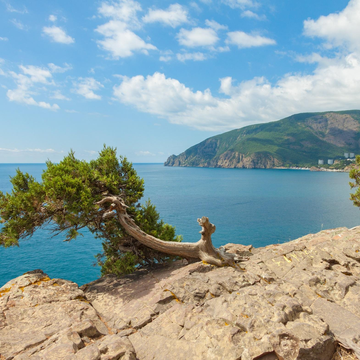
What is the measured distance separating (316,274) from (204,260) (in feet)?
29.3

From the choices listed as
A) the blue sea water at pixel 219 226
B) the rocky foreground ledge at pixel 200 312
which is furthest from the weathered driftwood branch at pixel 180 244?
the blue sea water at pixel 219 226

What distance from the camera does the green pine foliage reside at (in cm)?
1870

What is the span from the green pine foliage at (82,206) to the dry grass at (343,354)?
16.3 m

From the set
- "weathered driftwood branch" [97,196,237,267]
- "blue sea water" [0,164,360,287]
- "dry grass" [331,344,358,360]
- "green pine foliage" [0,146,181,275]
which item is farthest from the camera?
"blue sea water" [0,164,360,287]

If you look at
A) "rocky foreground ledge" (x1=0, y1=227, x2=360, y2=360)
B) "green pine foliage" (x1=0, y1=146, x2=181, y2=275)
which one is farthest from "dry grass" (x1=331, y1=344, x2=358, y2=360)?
"green pine foliage" (x1=0, y1=146, x2=181, y2=275)

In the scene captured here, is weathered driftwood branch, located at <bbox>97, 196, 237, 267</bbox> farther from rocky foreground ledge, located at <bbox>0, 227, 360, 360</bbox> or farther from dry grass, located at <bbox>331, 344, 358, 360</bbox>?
dry grass, located at <bbox>331, 344, 358, 360</bbox>

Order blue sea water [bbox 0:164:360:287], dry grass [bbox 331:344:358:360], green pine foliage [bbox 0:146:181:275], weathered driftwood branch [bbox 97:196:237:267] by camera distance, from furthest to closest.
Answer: blue sea water [bbox 0:164:360:287]
weathered driftwood branch [bbox 97:196:237:267]
green pine foliage [bbox 0:146:181:275]
dry grass [bbox 331:344:358:360]

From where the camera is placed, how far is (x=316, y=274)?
1667cm

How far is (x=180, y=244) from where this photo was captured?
74.6 ft

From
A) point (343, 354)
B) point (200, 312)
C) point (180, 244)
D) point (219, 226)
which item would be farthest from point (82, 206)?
point (219, 226)

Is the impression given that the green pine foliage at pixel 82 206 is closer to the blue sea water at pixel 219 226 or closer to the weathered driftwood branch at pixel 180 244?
the weathered driftwood branch at pixel 180 244

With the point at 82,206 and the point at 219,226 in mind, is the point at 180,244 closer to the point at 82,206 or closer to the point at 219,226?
the point at 82,206

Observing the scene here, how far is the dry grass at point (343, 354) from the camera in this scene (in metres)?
10.1

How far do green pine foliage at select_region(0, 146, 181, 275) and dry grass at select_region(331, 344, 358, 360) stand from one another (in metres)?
16.3
